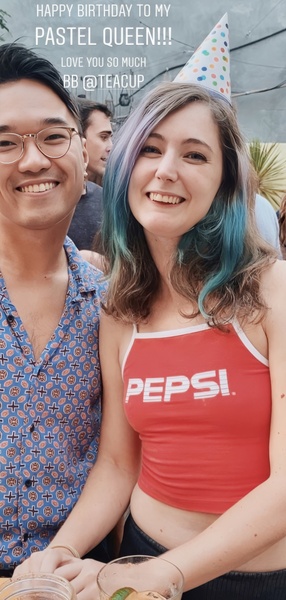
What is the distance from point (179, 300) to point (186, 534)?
507mm

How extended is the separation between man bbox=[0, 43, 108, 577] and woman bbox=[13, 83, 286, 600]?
8 centimetres

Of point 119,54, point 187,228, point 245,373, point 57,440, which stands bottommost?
point 57,440

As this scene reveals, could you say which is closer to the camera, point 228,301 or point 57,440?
point 228,301

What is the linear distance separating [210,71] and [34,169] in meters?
0.51

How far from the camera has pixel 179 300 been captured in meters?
1.45

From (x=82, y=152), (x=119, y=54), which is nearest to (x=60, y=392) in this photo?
(x=82, y=152)

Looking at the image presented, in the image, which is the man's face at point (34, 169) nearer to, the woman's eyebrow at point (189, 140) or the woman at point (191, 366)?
the woman at point (191, 366)

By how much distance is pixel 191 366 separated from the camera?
1.33m

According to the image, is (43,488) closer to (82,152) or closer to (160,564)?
(160,564)

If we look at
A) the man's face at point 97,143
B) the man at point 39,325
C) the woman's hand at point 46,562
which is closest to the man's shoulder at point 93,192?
the man's face at point 97,143

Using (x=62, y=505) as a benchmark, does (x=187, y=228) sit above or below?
above

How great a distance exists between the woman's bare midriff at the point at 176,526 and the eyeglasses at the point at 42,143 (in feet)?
2.78

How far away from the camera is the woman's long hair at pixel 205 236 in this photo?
1.35m

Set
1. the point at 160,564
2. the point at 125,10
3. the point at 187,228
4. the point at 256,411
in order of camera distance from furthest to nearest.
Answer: the point at 125,10
the point at 187,228
the point at 256,411
the point at 160,564
